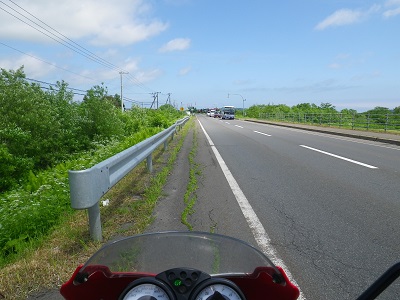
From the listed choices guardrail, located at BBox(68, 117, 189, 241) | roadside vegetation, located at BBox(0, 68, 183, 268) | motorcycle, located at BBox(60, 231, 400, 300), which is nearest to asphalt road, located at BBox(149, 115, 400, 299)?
guardrail, located at BBox(68, 117, 189, 241)

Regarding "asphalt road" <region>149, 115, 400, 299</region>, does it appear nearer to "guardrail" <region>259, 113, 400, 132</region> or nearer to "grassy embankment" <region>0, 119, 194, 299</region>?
"grassy embankment" <region>0, 119, 194, 299</region>

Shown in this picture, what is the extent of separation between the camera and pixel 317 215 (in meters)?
5.32

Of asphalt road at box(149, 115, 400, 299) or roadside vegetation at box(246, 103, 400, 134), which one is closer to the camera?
asphalt road at box(149, 115, 400, 299)

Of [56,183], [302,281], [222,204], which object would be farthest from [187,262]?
[56,183]

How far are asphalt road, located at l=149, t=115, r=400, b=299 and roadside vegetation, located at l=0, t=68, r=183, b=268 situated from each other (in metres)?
2.42

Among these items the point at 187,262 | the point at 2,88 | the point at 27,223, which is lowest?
the point at 27,223

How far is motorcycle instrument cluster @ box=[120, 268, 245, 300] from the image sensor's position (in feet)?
4.97

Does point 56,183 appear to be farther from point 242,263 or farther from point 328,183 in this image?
point 242,263

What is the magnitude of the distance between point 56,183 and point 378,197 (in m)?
6.48

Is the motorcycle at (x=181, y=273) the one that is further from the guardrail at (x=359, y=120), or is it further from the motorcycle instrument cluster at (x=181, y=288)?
the guardrail at (x=359, y=120)

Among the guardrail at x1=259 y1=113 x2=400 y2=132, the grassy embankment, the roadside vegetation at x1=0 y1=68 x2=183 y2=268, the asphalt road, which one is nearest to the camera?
the grassy embankment

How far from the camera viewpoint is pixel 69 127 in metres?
19.5

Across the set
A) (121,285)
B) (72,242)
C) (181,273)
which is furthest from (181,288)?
(72,242)

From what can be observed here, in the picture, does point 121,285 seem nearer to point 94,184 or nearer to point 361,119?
point 94,184
